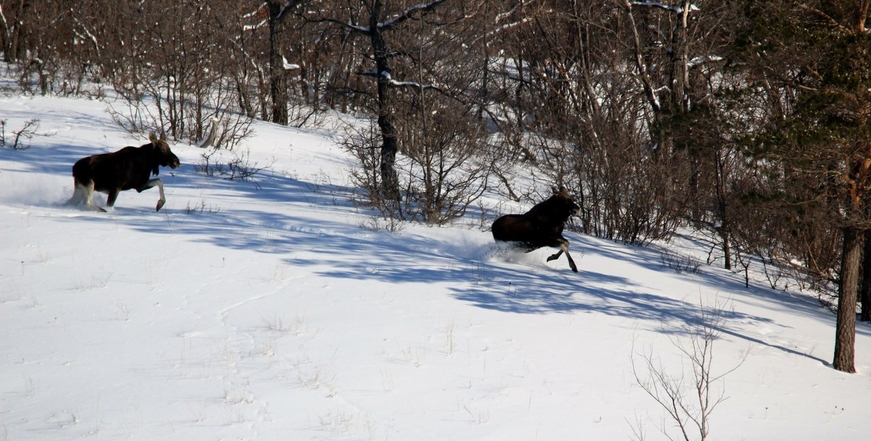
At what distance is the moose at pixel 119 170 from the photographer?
11523mm

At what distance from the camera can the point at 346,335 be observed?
7418 millimetres

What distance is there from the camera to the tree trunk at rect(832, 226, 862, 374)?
29.7ft

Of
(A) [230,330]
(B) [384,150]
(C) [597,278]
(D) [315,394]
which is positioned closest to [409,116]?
(B) [384,150]

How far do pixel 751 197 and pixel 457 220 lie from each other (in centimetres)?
675

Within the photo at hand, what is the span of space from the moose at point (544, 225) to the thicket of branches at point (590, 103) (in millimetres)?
1814

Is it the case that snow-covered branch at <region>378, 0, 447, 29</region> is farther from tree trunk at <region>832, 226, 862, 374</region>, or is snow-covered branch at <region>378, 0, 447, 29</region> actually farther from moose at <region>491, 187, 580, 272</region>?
tree trunk at <region>832, 226, 862, 374</region>

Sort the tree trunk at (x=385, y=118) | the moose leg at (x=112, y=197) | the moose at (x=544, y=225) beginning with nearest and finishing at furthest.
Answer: the moose at (x=544, y=225), the moose leg at (x=112, y=197), the tree trunk at (x=385, y=118)

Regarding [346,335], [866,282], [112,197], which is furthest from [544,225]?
[112,197]

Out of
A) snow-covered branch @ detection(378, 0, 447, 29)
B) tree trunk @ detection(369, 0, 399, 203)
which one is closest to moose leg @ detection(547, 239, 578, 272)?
tree trunk @ detection(369, 0, 399, 203)

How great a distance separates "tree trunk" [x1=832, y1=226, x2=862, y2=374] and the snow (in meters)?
0.24

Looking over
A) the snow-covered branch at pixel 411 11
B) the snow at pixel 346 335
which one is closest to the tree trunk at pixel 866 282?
the snow at pixel 346 335

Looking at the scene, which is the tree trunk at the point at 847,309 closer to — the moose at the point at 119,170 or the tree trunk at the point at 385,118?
the tree trunk at the point at 385,118

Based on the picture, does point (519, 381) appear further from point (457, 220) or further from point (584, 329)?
point (457, 220)

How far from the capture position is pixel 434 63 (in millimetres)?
14852
